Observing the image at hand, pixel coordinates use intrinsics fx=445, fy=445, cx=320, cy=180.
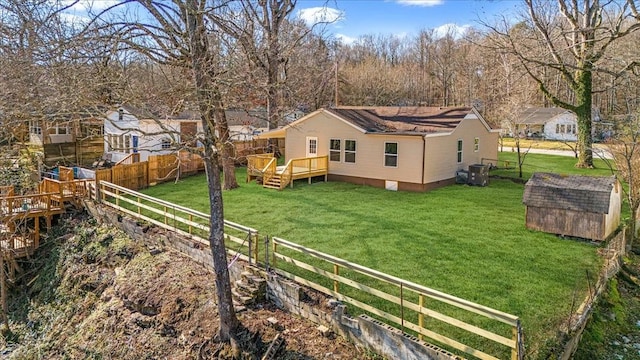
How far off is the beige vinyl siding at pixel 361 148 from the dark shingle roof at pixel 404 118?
406mm

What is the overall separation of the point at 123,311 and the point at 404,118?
14966 millimetres

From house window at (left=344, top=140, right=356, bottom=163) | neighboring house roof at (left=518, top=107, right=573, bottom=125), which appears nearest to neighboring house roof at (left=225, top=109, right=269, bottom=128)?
house window at (left=344, top=140, right=356, bottom=163)

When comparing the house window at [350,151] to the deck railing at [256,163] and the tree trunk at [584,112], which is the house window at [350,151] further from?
the tree trunk at [584,112]

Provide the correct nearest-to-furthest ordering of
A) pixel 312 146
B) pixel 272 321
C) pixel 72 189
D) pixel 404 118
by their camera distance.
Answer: pixel 272 321
pixel 72 189
pixel 404 118
pixel 312 146

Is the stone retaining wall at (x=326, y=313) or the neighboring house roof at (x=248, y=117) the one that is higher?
the neighboring house roof at (x=248, y=117)

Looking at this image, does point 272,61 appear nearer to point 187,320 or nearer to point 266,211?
point 266,211

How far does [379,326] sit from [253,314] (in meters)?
2.68

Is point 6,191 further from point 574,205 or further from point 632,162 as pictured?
point 632,162

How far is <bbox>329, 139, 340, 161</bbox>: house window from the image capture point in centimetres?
2048

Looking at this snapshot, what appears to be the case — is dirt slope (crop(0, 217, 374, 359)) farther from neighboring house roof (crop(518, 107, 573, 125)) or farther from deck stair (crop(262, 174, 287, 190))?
neighboring house roof (crop(518, 107, 573, 125))

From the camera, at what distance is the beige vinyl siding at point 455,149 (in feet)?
61.0

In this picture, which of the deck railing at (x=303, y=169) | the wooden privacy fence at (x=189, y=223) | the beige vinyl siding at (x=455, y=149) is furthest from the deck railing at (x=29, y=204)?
the beige vinyl siding at (x=455, y=149)

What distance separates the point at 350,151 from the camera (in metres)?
20.1

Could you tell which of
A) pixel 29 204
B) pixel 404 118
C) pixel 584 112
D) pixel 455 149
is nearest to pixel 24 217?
pixel 29 204
